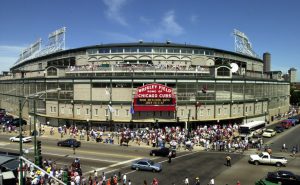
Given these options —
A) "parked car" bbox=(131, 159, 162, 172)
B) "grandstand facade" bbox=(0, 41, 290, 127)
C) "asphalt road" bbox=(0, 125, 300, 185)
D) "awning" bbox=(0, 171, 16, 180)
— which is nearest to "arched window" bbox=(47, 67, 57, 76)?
"grandstand facade" bbox=(0, 41, 290, 127)

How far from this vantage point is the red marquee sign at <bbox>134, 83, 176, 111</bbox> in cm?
6144

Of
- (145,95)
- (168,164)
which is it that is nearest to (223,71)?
(145,95)

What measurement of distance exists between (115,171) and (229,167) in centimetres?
1381

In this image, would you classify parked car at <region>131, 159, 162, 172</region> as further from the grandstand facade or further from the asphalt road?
the grandstand facade

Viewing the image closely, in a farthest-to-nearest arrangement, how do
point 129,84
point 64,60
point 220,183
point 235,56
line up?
point 235,56 < point 64,60 < point 129,84 < point 220,183

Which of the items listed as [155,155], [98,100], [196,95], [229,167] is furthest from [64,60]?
[229,167]

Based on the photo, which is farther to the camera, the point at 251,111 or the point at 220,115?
the point at 251,111

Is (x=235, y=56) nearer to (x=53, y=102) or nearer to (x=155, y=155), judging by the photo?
(x=53, y=102)

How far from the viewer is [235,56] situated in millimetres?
114188

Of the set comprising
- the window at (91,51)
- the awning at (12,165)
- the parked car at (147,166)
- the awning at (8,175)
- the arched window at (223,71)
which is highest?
the window at (91,51)

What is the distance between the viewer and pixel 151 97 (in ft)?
202

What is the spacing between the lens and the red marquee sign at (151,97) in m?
61.4

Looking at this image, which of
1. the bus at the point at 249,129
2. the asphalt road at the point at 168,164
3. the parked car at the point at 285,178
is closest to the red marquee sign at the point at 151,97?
the asphalt road at the point at 168,164

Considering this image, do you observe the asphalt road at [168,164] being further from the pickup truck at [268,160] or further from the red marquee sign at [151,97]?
the red marquee sign at [151,97]
